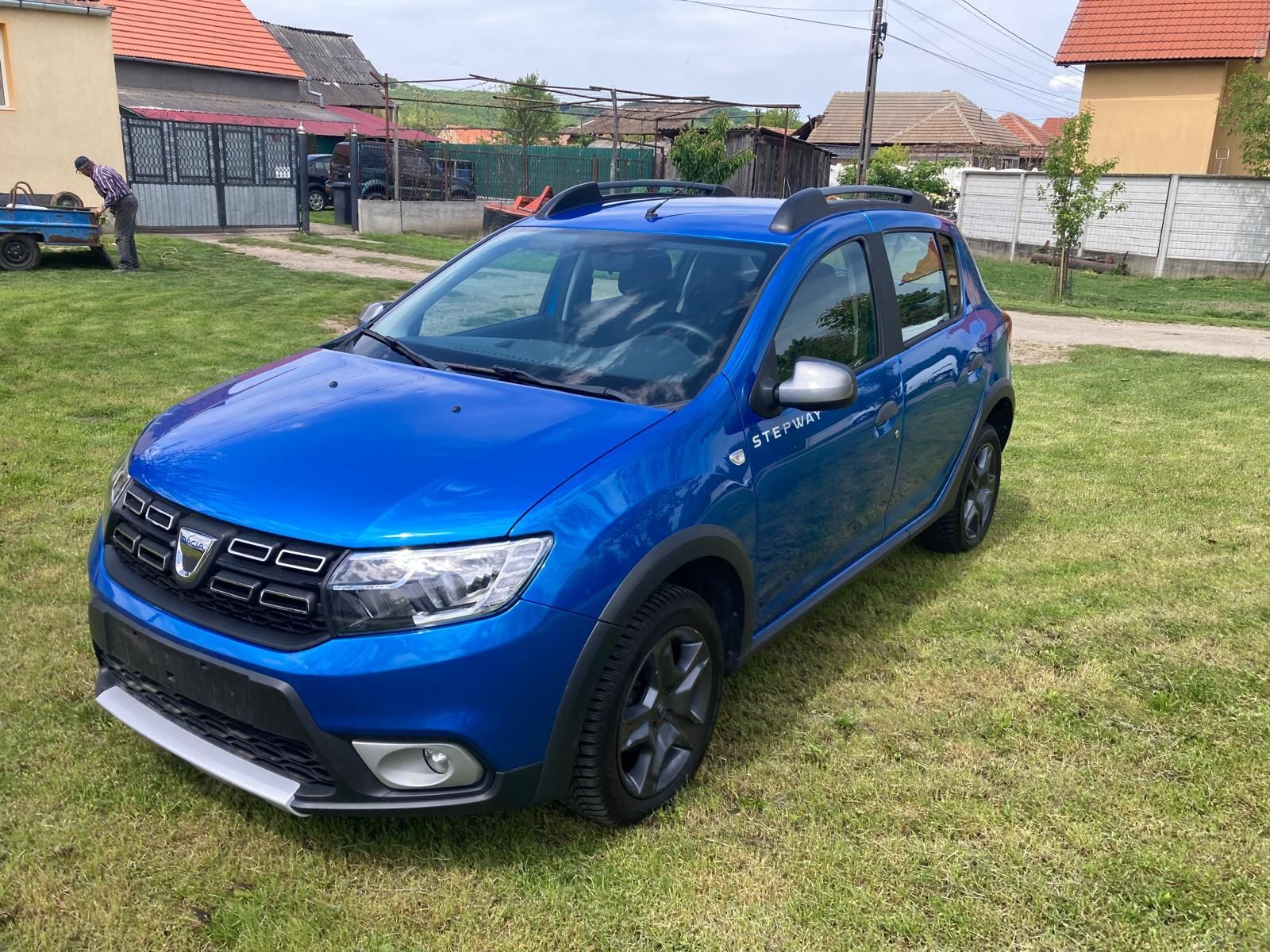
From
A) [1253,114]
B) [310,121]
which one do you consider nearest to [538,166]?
[310,121]

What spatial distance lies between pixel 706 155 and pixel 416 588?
2633 centimetres

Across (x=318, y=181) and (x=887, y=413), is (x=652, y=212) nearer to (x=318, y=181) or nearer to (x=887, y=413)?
(x=887, y=413)

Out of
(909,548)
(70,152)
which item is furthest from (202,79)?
(909,548)

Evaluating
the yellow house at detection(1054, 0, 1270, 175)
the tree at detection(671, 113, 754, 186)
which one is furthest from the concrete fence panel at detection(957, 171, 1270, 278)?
the tree at detection(671, 113, 754, 186)

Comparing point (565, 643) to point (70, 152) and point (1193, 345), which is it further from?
point (70, 152)

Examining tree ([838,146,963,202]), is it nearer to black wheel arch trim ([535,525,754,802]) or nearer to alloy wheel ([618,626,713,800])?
alloy wheel ([618,626,713,800])

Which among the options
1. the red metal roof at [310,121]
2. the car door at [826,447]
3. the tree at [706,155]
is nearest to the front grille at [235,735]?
the car door at [826,447]

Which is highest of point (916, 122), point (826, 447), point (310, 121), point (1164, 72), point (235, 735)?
point (916, 122)

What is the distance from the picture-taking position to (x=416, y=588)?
97.9 inches

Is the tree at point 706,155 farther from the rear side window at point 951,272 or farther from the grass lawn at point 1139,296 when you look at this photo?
the rear side window at point 951,272

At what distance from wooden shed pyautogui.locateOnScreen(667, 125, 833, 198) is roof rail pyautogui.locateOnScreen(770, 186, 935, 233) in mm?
24444

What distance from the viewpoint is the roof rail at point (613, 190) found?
4.62 metres

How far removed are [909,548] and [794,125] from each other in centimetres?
7738

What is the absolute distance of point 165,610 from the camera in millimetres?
2709
